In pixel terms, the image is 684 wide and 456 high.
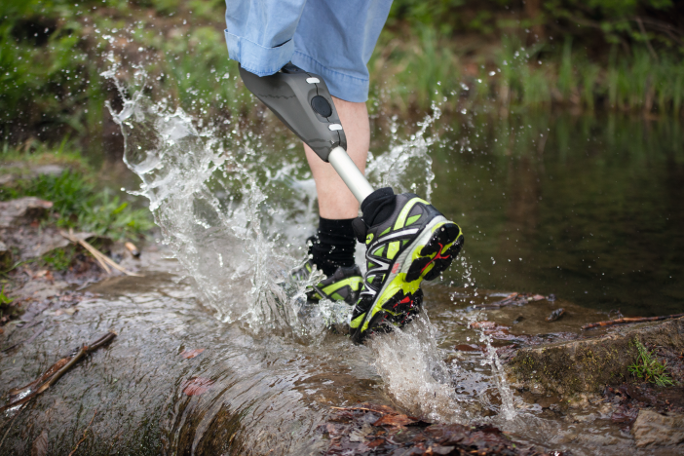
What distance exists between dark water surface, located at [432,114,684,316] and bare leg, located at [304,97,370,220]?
0.72 meters

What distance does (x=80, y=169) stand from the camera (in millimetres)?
3240

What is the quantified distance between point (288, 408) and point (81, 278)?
1.46 metres

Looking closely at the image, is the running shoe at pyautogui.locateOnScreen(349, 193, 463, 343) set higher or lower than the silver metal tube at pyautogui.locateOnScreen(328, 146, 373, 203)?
lower

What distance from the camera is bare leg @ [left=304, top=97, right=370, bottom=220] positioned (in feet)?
5.00

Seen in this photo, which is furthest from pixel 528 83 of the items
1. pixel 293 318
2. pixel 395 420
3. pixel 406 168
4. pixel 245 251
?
pixel 395 420

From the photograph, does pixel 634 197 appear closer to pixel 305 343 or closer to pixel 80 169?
pixel 305 343

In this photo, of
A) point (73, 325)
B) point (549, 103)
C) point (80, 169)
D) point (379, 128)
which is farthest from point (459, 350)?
point (549, 103)

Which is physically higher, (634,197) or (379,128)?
(634,197)

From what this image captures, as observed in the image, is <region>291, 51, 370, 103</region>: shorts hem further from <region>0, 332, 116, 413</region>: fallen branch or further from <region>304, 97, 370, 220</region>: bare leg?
<region>0, 332, 116, 413</region>: fallen branch

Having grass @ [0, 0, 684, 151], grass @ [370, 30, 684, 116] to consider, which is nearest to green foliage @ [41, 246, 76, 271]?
grass @ [0, 0, 684, 151]

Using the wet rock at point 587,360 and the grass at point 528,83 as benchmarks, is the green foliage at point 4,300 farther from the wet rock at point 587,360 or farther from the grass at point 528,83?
the grass at point 528,83

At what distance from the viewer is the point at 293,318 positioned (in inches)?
63.4

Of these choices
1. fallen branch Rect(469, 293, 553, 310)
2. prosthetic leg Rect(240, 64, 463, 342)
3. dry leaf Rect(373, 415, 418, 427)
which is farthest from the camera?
fallen branch Rect(469, 293, 553, 310)

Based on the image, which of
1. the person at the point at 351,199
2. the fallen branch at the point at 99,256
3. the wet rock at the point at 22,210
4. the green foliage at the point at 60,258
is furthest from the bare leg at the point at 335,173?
the wet rock at the point at 22,210
